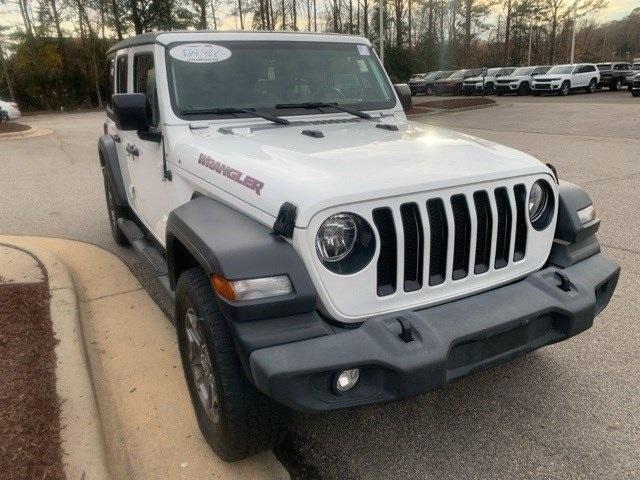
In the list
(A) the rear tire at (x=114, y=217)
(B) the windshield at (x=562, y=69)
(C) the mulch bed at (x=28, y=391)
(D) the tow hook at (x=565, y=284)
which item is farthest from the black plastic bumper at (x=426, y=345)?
(B) the windshield at (x=562, y=69)

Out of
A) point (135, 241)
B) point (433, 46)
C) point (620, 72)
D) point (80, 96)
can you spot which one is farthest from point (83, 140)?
point (433, 46)

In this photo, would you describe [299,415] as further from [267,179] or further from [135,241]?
[135,241]

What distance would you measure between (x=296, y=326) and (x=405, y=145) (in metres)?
1.29

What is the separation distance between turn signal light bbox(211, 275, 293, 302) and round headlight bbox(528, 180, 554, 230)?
4.43ft

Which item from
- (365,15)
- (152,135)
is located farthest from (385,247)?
(365,15)

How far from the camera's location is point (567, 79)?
28641 millimetres

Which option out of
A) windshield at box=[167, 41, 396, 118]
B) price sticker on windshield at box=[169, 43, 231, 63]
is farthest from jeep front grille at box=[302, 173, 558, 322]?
price sticker on windshield at box=[169, 43, 231, 63]

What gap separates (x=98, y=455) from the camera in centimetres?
244

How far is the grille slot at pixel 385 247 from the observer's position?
85.3 inches

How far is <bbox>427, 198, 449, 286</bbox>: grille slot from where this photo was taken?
7.41ft

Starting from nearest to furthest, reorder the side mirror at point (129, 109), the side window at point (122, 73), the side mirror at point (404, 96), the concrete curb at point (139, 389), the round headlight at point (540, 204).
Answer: the concrete curb at point (139, 389) < the round headlight at point (540, 204) < the side mirror at point (129, 109) < the side mirror at point (404, 96) < the side window at point (122, 73)

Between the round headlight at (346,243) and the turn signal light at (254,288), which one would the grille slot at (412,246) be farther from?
the turn signal light at (254,288)

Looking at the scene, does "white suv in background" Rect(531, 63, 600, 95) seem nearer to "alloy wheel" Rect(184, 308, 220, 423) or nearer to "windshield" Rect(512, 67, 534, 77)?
"windshield" Rect(512, 67, 534, 77)

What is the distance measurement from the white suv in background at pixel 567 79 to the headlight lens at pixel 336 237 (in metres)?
30.5
